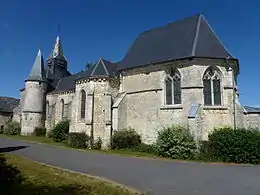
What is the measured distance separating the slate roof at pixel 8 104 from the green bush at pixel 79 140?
97.1ft

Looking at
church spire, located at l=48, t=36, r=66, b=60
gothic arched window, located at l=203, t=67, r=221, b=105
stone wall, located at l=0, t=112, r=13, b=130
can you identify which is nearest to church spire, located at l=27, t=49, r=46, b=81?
church spire, located at l=48, t=36, r=66, b=60

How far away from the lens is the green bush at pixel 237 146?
1500 centimetres

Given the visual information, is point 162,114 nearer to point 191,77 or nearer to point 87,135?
point 191,77

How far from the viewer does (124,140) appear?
19.9m

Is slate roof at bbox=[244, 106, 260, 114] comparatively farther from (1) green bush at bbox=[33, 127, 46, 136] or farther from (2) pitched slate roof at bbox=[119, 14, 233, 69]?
(1) green bush at bbox=[33, 127, 46, 136]

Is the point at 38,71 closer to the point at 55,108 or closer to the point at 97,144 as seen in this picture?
the point at 55,108

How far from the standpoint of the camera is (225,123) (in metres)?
18.4

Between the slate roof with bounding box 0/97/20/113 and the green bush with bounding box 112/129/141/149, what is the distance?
32463 millimetres

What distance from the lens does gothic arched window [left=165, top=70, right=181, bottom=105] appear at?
19.7 metres

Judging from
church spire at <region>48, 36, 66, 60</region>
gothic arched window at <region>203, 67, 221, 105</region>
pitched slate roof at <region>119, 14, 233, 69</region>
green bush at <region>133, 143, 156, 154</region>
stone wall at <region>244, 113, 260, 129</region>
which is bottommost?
green bush at <region>133, 143, 156, 154</region>

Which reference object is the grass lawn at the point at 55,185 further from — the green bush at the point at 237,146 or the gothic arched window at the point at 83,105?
the gothic arched window at the point at 83,105

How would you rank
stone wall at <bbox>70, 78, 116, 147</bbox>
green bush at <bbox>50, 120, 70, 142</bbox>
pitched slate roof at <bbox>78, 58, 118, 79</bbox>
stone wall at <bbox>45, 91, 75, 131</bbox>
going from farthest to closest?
stone wall at <bbox>45, 91, 75, 131</bbox> → green bush at <bbox>50, 120, 70, 142</bbox> → pitched slate roof at <bbox>78, 58, 118, 79</bbox> → stone wall at <bbox>70, 78, 116, 147</bbox>

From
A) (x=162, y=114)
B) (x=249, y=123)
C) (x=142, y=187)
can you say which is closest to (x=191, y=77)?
(x=162, y=114)

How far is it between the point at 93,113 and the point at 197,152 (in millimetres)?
9780
